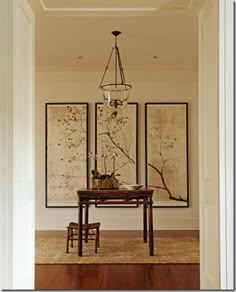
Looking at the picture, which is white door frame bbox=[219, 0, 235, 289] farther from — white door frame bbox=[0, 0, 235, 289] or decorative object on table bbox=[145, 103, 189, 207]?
decorative object on table bbox=[145, 103, 189, 207]

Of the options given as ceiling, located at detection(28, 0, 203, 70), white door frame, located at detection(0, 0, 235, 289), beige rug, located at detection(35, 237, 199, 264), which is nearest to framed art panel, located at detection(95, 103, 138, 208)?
ceiling, located at detection(28, 0, 203, 70)

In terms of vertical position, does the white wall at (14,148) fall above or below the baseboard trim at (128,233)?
above

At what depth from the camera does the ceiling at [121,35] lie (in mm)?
3074

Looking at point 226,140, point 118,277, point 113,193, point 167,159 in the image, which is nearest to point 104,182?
point 113,193

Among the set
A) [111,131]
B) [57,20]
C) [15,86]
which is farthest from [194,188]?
[15,86]

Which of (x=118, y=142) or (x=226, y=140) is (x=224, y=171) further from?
(x=118, y=142)

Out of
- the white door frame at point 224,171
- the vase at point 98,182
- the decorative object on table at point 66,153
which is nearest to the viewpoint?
the white door frame at point 224,171

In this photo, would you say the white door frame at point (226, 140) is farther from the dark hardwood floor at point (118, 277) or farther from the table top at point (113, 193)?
the table top at point (113, 193)

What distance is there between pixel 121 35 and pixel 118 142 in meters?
2.35

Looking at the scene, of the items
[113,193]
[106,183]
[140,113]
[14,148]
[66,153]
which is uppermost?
[140,113]

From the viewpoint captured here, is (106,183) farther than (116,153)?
No

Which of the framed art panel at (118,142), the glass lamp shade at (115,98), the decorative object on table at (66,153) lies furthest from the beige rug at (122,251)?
the glass lamp shade at (115,98)

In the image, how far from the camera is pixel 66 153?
699 centimetres

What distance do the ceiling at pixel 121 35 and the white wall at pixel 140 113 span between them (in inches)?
9.3
